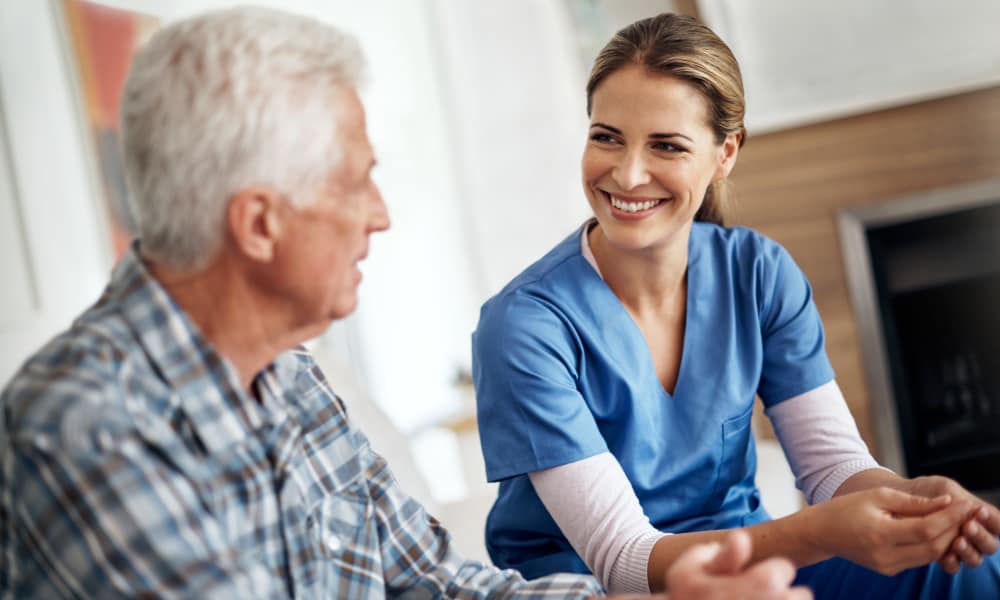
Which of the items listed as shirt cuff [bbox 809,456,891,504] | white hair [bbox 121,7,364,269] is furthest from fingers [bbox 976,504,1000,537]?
white hair [bbox 121,7,364,269]

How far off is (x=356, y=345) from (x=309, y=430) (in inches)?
90.5

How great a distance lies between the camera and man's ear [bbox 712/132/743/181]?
1.45 meters

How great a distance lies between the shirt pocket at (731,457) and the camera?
140 centimetres

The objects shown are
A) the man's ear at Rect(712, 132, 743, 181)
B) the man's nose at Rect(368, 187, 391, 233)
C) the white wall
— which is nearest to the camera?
the man's nose at Rect(368, 187, 391, 233)

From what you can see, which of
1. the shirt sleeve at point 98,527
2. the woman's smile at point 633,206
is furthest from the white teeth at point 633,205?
the shirt sleeve at point 98,527

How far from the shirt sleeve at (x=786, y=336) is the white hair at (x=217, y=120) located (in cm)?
77

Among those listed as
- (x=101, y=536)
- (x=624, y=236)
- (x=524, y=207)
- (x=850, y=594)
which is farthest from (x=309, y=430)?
(x=524, y=207)

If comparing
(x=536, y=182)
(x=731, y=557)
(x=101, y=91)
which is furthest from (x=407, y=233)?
(x=731, y=557)

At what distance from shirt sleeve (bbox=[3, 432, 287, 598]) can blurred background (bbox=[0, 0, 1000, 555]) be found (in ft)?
3.09

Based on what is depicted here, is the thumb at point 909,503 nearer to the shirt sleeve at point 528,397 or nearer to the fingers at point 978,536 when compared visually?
the fingers at point 978,536

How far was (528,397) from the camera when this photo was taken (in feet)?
4.14

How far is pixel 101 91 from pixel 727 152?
1.50 meters

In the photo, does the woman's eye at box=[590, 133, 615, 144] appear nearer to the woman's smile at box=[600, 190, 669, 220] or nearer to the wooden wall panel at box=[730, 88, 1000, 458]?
the woman's smile at box=[600, 190, 669, 220]

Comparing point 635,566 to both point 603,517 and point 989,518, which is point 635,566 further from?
point 989,518
